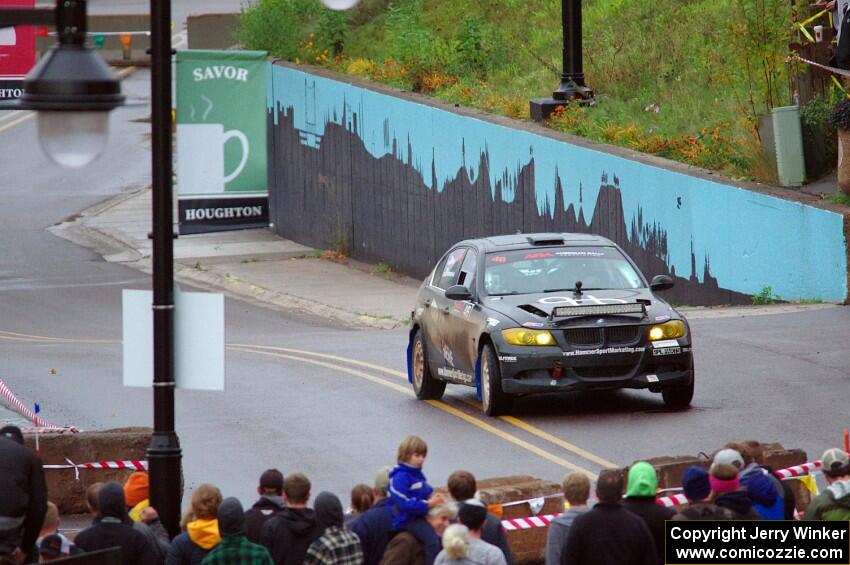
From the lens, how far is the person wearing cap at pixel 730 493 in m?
8.70

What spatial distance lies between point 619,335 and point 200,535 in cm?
789

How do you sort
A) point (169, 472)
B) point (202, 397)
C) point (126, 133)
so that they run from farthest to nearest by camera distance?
point (126, 133) < point (202, 397) < point (169, 472)

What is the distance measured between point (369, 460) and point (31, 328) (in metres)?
16.5

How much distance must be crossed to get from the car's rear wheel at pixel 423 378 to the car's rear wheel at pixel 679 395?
266 cm

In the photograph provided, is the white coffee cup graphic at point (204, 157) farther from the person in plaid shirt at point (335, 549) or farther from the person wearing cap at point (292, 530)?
the person in plaid shirt at point (335, 549)

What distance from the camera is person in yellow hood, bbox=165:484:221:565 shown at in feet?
29.0

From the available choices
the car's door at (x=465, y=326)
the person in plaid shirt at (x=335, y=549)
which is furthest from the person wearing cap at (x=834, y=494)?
the car's door at (x=465, y=326)

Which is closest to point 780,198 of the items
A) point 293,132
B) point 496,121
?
point 496,121

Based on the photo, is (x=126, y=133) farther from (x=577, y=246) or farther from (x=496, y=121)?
(x=577, y=246)

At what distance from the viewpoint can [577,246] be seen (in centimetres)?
1739

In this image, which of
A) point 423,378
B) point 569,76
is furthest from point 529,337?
point 569,76

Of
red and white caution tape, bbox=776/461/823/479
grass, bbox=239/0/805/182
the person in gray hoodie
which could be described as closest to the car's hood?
red and white caution tape, bbox=776/461/823/479

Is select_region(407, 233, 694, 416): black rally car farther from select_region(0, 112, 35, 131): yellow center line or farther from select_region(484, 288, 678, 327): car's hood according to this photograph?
select_region(0, 112, 35, 131): yellow center line

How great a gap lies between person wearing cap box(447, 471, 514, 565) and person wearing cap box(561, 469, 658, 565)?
0.41 meters
